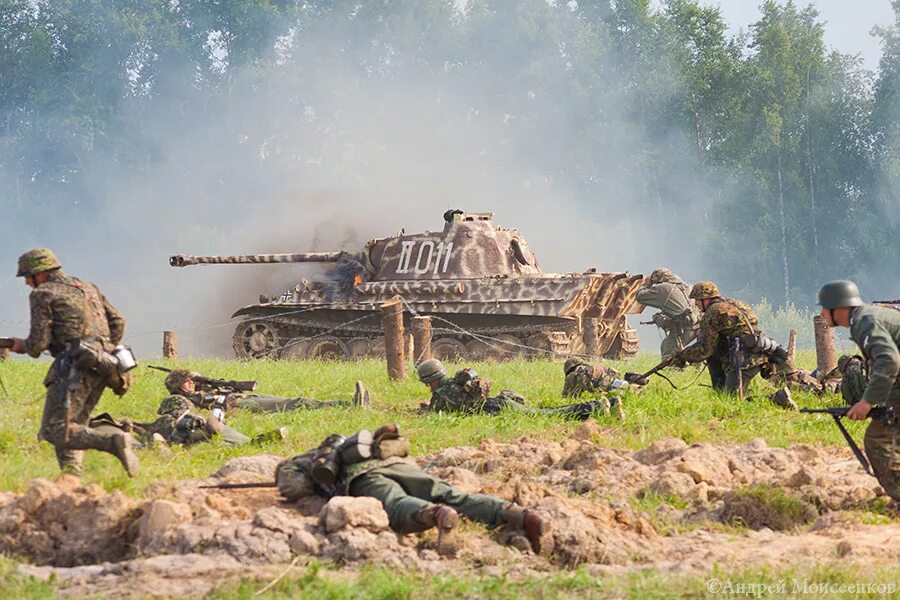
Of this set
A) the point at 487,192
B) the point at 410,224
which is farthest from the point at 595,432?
the point at 487,192

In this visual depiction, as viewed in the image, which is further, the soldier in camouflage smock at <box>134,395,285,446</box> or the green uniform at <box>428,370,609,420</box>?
the green uniform at <box>428,370,609,420</box>

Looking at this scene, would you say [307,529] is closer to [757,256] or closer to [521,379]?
[521,379]

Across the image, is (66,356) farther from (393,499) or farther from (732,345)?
(732,345)

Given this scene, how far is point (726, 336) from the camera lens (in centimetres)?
1337

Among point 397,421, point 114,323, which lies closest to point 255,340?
point 397,421

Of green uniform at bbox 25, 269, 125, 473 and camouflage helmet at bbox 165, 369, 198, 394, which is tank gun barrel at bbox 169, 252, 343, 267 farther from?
green uniform at bbox 25, 269, 125, 473

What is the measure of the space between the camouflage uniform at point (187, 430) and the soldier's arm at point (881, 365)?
5.34 metres

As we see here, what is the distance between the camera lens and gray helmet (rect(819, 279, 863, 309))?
317 inches

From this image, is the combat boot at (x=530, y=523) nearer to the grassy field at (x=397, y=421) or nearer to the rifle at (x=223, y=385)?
the grassy field at (x=397, y=421)

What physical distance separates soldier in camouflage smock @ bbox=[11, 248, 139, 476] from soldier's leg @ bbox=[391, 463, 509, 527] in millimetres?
2499

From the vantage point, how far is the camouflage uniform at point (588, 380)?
13.9 meters

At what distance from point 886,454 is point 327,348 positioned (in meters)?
16.7

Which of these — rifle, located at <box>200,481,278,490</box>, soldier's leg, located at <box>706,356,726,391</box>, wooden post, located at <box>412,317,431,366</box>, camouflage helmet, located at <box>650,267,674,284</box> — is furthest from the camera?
camouflage helmet, located at <box>650,267,674,284</box>

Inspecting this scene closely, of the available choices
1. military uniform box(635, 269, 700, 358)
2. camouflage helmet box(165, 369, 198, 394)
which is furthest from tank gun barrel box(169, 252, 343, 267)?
camouflage helmet box(165, 369, 198, 394)
